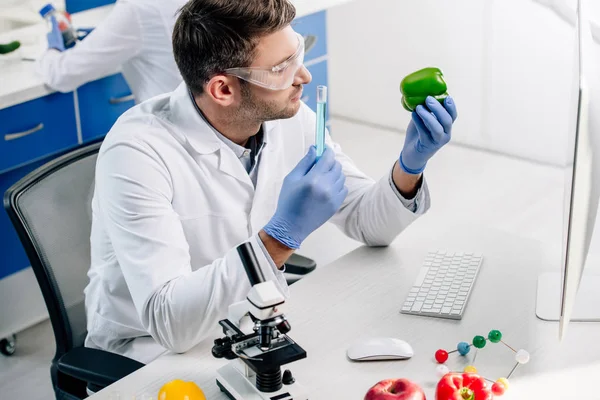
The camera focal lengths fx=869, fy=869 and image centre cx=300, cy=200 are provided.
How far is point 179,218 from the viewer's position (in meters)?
1.75

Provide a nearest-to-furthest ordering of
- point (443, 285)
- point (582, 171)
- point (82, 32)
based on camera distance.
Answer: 1. point (582, 171)
2. point (443, 285)
3. point (82, 32)

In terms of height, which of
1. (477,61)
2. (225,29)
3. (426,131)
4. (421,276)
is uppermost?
(225,29)

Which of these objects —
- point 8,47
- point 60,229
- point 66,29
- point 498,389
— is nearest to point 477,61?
point 66,29

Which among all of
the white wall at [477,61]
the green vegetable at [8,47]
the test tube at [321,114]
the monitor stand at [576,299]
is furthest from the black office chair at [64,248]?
the white wall at [477,61]

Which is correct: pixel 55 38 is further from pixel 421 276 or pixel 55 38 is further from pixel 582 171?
pixel 582 171

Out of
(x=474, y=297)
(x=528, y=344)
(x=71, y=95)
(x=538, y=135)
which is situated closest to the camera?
(x=528, y=344)

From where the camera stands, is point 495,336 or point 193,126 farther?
point 193,126

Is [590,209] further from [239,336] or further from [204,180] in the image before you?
[204,180]

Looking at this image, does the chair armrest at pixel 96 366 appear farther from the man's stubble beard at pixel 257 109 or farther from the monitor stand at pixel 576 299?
the monitor stand at pixel 576 299

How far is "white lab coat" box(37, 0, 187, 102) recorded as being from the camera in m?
2.70

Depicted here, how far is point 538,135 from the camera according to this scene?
3.87 m

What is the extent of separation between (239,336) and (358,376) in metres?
0.23

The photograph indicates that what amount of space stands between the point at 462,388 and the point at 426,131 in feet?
1.94

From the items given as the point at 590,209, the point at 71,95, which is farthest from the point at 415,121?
the point at 71,95
